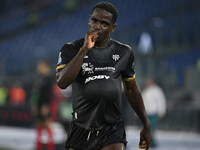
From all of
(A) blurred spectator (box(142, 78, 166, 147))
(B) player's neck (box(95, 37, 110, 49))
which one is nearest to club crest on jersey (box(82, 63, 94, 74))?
(B) player's neck (box(95, 37, 110, 49))

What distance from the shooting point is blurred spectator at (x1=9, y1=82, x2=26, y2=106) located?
1891 cm

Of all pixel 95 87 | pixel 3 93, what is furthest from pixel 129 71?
pixel 3 93

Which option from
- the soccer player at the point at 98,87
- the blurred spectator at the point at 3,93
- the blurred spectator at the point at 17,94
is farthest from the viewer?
the blurred spectator at the point at 3,93

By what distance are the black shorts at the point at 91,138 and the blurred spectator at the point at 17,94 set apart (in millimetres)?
14905

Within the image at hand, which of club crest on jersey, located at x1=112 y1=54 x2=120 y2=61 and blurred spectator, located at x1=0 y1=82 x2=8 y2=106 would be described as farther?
blurred spectator, located at x1=0 y1=82 x2=8 y2=106

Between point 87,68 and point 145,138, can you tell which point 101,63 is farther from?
point 145,138

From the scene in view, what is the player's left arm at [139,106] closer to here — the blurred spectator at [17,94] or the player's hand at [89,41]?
the player's hand at [89,41]

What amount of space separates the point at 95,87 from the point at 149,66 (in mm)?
13337

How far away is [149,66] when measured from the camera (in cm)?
1727

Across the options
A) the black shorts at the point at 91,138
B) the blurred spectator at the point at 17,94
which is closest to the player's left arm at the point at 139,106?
the black shorts at the point at 91,138

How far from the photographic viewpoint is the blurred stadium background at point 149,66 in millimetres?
16922

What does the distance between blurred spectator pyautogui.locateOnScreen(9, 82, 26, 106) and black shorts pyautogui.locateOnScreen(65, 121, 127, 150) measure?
14.9 meters

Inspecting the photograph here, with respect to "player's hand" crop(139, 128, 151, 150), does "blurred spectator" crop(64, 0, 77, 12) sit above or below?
above

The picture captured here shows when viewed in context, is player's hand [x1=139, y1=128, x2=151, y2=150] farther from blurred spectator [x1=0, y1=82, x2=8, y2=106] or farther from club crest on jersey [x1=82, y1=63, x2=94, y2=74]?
blurred spectator [x1=0, y1=82, x2=8, y2=106]
